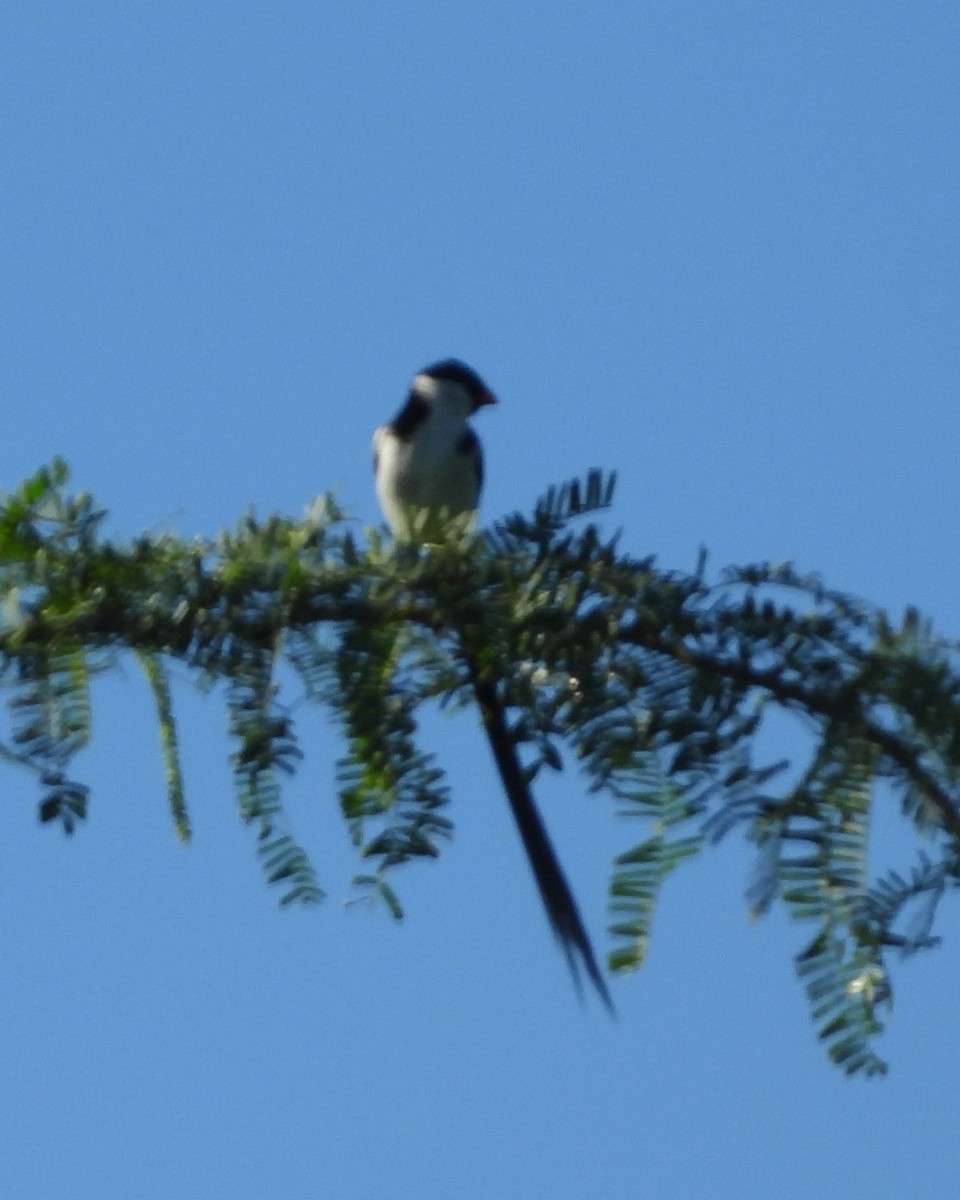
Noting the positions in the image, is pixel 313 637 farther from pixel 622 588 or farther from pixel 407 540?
pixel 622 588

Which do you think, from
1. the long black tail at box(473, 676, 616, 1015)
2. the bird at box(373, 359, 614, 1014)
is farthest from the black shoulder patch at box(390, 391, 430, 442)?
the long black tail at box(473, 676, 616, 1015)

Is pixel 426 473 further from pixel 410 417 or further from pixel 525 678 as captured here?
pixel 525 678

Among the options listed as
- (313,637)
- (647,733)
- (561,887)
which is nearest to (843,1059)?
(647,733)

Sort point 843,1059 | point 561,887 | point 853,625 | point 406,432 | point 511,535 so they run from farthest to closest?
point 406,432 < point 561,887 < point 511,535 < point 853,625 < point 843,1059

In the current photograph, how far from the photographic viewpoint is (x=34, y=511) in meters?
1.75

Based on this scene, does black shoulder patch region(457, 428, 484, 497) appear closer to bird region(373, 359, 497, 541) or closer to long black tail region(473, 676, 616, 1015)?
bird region(373, 359, 497, 541)

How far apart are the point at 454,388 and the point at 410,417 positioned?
29 cm

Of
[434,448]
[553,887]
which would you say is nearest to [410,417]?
[434,448]

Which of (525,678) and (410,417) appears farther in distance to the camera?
(410,417)

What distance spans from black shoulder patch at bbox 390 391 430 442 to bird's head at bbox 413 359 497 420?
0.04 meters

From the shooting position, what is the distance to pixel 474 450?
16.6 ft

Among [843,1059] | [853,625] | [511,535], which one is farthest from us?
[511,535]

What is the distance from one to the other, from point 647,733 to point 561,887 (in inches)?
23.0

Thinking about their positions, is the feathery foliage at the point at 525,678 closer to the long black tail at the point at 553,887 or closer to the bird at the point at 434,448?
the long black tail at the point at 553,887
